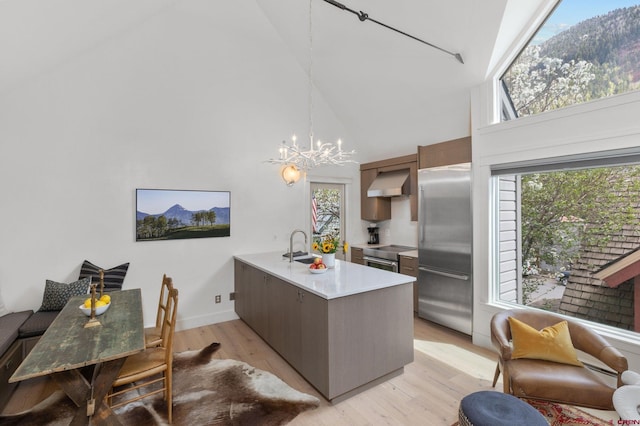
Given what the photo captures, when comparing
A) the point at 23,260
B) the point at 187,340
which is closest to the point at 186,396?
the point at 187,340

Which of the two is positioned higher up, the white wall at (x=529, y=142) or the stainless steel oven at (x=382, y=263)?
the white wall at (x=529, y=142)

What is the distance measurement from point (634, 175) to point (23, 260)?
5953mm

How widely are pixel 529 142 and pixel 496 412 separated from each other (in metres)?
2.54

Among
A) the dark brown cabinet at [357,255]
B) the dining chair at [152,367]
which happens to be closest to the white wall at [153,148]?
the dark brown cabinet at [357,255]

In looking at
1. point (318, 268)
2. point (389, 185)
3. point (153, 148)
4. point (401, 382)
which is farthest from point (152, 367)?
point (389, 185)

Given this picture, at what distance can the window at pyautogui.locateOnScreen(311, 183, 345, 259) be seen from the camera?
5203 mm

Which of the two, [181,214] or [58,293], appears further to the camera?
[181,214]

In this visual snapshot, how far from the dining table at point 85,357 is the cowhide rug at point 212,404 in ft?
1.61

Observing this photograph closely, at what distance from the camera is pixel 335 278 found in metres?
2.78

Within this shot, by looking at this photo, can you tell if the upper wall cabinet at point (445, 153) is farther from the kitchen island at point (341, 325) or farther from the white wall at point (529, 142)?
the kitchen island at point (341, 325)

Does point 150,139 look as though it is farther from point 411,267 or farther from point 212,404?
point 411,267

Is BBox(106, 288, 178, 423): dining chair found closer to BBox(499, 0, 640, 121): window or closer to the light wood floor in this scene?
the light wood floor

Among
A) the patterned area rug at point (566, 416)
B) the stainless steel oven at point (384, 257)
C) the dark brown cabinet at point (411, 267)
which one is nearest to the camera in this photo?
the patterned area rug at point (566, 416)

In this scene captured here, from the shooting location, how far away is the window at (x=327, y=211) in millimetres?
5203
